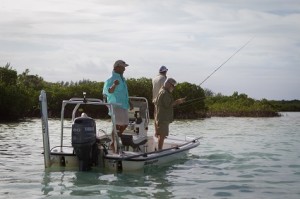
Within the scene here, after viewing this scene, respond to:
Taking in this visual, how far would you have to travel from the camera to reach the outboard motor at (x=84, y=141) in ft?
33.4

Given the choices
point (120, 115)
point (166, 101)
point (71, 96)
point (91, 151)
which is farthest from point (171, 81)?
point (71, 96)

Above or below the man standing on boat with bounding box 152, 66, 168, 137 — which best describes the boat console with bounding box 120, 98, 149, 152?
below

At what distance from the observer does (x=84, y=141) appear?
33.4 ft

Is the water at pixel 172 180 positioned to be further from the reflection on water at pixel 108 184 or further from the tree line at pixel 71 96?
the tree line at pixel 71 96

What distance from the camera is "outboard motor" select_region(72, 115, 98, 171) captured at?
33.4 ft

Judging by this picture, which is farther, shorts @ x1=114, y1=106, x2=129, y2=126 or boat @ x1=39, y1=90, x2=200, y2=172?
shorts @ x1=114, y1=106, x2=129, y2=126

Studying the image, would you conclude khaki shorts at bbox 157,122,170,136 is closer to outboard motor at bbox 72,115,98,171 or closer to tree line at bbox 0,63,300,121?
outboard motor at bbox 72,115,98,171

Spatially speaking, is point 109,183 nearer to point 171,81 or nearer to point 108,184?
point 108,184

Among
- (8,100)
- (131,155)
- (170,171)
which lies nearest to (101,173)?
(131,155)

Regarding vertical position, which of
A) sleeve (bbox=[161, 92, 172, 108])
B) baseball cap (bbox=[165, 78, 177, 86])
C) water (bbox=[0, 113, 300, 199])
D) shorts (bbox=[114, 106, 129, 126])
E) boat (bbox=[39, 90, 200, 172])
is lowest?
water (bbox=[0, 113, 300, 199])

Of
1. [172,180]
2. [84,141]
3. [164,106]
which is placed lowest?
[172,180]

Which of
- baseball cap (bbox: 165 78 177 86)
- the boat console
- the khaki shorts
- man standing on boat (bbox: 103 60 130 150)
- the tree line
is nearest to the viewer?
man standing on boat (bbox: 103 60 130 150)

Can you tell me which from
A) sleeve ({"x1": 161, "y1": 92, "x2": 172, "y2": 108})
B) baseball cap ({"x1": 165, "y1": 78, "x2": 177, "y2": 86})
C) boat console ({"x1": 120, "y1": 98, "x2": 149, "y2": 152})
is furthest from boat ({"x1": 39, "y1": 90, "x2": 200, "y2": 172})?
baseball cap ({"x1": 165, "y1": 78, "x2": 177, "y2": 86})

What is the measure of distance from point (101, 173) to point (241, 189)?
2.97 m
